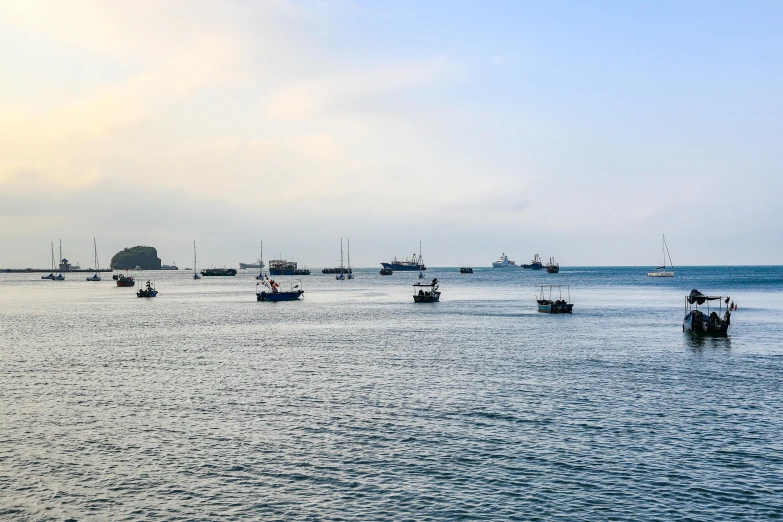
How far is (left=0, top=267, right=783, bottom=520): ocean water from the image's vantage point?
2677 centimetres

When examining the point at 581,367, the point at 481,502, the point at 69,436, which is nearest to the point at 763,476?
the point at 481,502

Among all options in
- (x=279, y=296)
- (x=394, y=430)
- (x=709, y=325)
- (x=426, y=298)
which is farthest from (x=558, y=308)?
(x=394, y=430)

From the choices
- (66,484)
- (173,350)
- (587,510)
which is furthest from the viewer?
(173,350)

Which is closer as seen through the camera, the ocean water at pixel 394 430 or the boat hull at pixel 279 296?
the ocean water at pixel 394 430

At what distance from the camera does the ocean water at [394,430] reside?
26.8m

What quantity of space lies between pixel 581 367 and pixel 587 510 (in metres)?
34.4

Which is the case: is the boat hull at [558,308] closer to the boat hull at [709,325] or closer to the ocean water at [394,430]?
the boat hull at [709,325]

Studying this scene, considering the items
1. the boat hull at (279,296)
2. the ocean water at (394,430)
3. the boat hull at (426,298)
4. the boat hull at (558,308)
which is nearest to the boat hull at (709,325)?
the ocean water at (394,430)

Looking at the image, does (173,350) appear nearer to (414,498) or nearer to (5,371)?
(5,371)

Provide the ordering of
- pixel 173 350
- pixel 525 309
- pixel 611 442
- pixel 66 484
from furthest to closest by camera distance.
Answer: pixel 525 309, pixel 173 350, pixel 611 442, pixel 66 484

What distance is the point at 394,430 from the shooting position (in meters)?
37.1

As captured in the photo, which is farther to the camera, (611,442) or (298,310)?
(298,310)

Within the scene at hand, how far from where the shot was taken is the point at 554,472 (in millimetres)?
30078

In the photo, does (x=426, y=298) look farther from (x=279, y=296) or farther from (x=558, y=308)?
(x=279, y=296)
